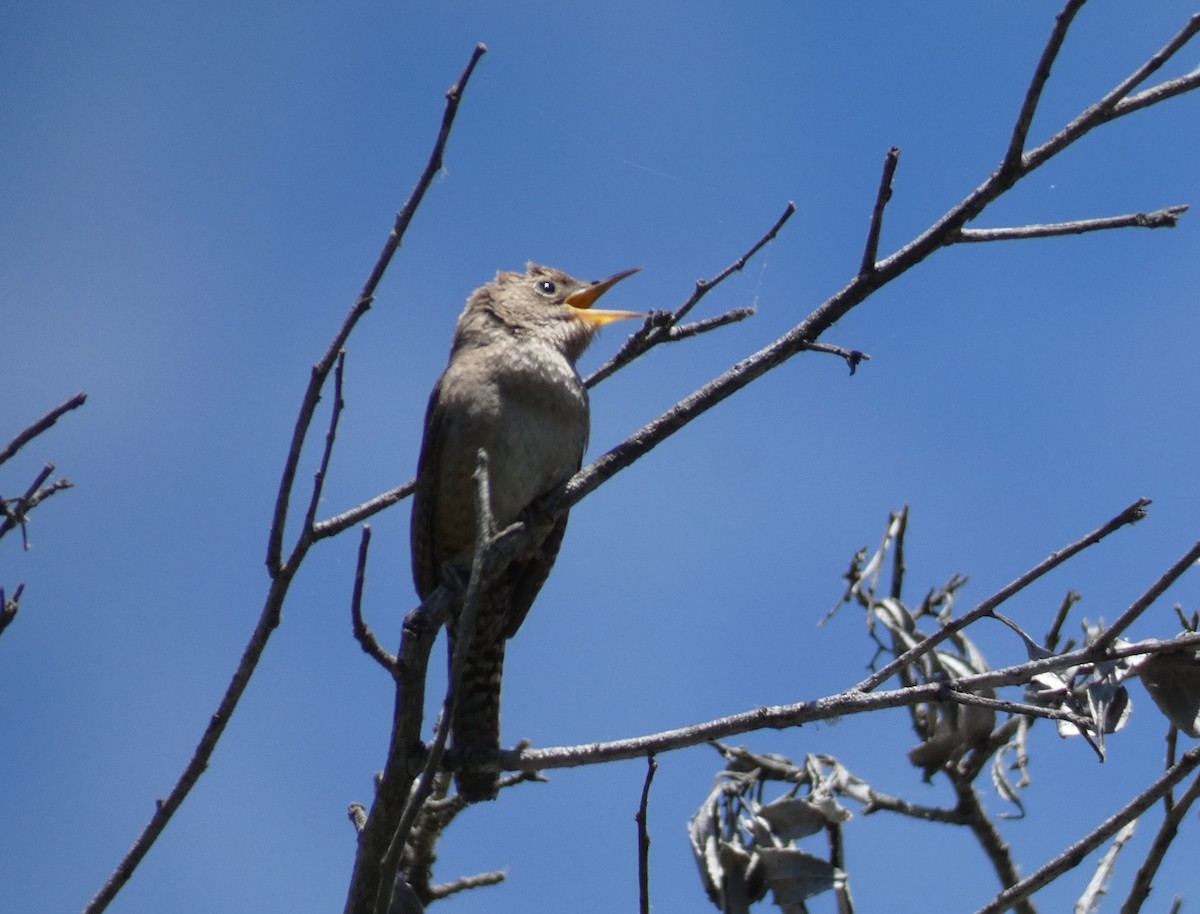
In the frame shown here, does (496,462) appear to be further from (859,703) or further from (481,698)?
(859,703)

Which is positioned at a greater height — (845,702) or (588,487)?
(588,487)

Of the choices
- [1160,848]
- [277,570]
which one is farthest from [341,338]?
[1160,848]

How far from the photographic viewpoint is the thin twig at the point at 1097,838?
105 inches

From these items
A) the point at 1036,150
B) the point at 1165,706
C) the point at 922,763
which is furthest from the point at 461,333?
the point at 1165,706

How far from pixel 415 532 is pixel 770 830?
1877mm

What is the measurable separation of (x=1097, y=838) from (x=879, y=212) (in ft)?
4.75

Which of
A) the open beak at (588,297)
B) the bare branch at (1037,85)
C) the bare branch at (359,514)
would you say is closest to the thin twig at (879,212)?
the bare branch at (1037,85)

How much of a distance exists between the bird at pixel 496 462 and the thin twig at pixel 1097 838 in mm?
2278

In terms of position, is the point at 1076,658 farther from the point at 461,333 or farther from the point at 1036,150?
the point at 461,333

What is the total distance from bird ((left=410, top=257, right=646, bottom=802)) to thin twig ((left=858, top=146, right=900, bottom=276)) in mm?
1660

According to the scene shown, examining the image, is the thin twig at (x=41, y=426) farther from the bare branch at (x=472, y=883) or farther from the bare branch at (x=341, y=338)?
the bare branch at (x=472, y=883)

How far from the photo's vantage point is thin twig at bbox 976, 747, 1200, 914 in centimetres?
267

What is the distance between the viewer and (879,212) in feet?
10.5

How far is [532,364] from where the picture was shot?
514 centimetres
